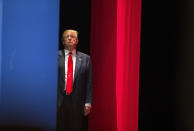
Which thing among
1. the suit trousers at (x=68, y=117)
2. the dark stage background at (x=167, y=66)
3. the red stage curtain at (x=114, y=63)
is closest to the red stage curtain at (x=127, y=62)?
the red stage curtain at (x=114, y=63)

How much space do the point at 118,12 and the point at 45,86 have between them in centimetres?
54

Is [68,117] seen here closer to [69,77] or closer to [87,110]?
[87,110]

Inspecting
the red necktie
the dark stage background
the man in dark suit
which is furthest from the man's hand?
the dark stage background

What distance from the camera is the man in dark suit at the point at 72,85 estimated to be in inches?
46.5

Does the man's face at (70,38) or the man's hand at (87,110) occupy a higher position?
the man's face at (70,38)

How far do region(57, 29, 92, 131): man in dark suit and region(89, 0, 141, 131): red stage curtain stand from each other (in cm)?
5

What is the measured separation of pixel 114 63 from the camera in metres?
1.22

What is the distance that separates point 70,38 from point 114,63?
27cm

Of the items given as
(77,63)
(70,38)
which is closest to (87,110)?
(77,63)

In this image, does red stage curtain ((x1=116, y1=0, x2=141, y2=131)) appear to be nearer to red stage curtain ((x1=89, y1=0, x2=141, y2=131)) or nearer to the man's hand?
red stage curtain ((x1=89, y1=0, x2=141, y2=131))

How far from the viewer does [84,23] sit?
4.02 feet

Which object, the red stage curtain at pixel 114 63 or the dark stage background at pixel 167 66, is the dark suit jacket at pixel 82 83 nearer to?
the red stage curtain at pixel 114 63

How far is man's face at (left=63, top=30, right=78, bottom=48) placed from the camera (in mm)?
1179

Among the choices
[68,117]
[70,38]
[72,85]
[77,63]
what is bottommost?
[68,117]
